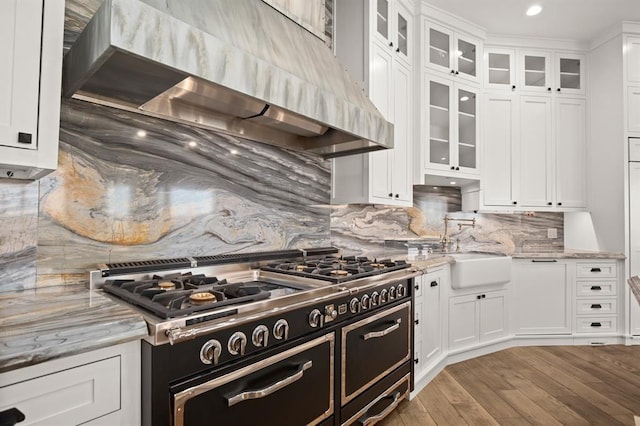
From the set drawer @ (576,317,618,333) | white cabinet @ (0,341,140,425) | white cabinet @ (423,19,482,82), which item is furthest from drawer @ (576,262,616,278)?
white cabinet @ (0,341,140,425)

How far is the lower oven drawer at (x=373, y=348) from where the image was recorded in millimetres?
1761

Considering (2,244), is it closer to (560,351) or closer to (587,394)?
(587,394)

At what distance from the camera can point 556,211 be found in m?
3.94

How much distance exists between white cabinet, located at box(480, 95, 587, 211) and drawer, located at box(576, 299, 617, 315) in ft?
3.19

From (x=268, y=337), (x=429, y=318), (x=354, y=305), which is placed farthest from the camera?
(x=429, y=318)

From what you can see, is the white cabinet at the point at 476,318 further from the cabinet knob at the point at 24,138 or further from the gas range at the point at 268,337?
the cabinet knob at the point at 24,138

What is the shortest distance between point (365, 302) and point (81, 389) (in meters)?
1.27

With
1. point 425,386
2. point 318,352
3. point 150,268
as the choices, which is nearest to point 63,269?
point 150,268

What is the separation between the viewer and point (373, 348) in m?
1.94

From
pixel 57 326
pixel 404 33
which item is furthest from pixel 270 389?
pixel 404 33

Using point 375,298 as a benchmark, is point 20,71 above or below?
above

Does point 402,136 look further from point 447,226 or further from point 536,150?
point 536,150

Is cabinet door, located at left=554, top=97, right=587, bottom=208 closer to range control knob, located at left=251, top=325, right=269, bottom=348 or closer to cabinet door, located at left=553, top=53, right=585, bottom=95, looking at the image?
cabinet door, located at left=553, top=53, right=585, bottom=95

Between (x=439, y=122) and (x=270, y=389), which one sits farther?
(x=439, y=122)
